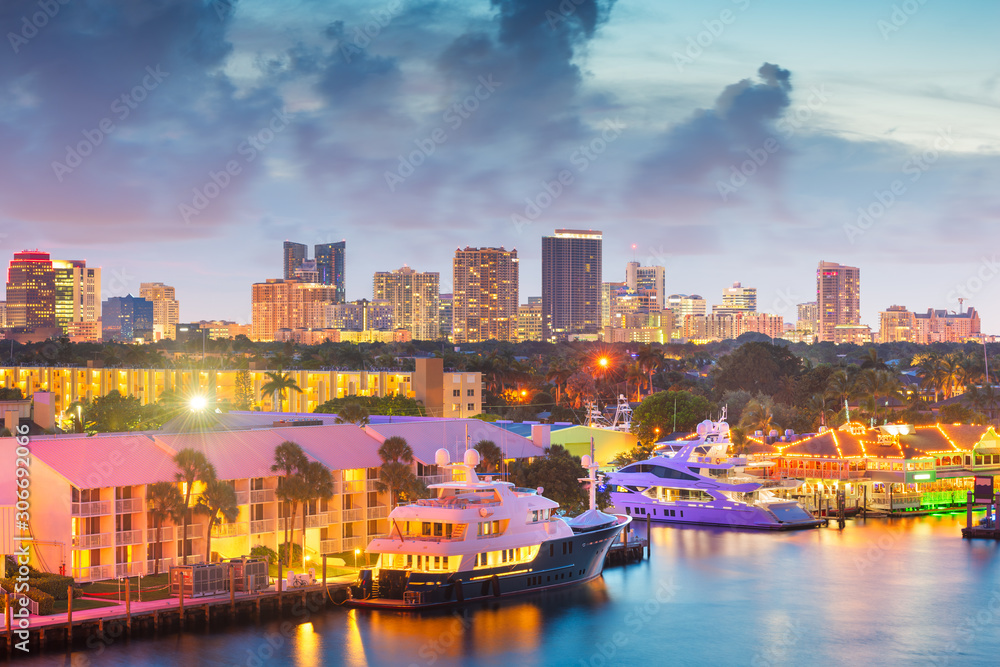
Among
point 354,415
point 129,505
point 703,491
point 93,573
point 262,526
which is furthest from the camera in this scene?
point 703,491

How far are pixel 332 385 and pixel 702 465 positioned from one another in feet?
184

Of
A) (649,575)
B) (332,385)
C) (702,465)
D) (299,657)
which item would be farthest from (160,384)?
(299,657)

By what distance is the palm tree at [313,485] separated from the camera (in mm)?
50219

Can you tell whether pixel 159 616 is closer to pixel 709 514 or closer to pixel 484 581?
pixel 484 581

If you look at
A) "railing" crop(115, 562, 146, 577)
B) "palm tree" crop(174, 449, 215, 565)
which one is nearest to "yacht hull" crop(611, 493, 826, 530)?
"palm tree" crop(174, 449, 215, 565)

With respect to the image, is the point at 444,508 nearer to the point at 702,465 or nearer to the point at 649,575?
the point at 649,575

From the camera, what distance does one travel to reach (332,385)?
12262 cm

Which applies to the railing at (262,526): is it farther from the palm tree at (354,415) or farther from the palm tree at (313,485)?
the palm tree at (354,415)

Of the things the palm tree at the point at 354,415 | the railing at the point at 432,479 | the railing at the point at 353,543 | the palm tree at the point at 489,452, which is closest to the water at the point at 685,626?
the railing at the point at 353,543

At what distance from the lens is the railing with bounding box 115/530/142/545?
149 feet

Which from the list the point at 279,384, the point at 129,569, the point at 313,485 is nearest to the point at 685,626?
the point at 313,485

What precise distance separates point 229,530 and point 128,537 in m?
4.71

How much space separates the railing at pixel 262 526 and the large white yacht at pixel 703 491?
31485 millimetres

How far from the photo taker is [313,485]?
50.7 metres
